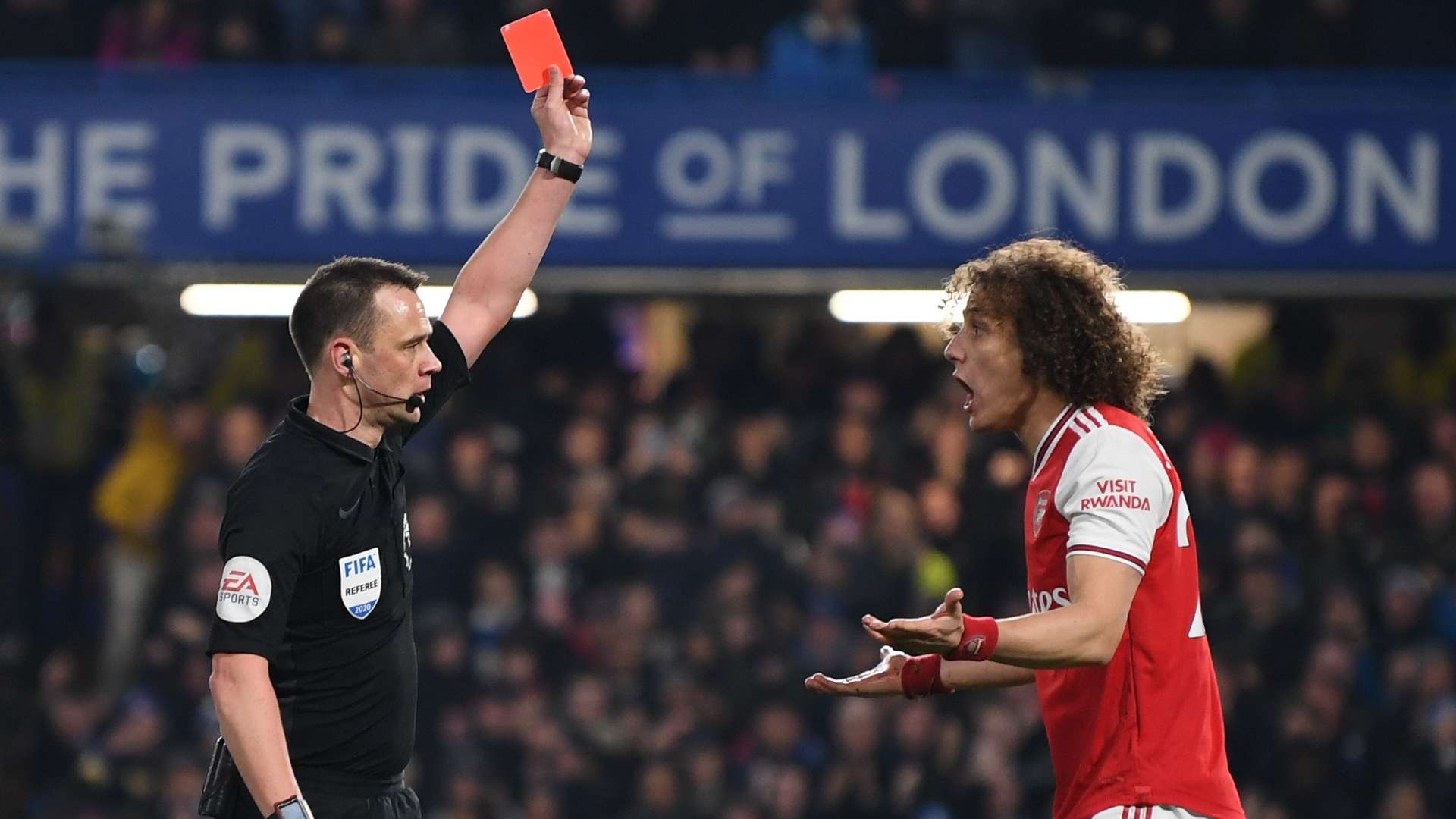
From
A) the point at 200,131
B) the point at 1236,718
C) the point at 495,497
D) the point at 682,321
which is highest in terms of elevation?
the point at 200,131

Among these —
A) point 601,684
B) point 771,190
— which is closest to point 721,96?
point 771,190

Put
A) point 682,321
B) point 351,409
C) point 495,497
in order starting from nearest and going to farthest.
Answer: point 351,409, point 495,497, point 682,321

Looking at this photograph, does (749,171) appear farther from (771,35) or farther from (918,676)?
(918,676)

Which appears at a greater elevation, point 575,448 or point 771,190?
point 771,190

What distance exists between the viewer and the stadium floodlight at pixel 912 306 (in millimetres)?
11305

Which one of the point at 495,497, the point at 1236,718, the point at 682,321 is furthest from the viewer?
the point at 682,321

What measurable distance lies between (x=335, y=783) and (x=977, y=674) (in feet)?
4.43

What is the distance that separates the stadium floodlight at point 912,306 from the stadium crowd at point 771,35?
1.26 metres

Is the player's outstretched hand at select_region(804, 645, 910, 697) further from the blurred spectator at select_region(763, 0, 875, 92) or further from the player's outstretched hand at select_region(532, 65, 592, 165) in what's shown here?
the blurred spectator at select_region(763, 0, 875, 92)

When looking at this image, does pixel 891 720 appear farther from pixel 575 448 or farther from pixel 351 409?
pixel 351 409

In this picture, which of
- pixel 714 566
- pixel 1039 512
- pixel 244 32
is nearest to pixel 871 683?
pixel 1039 512

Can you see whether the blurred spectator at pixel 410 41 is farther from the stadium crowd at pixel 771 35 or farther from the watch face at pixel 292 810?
the watch face at pixel 292 810

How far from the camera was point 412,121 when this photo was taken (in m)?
10.9

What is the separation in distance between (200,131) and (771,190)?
9.80 ft
